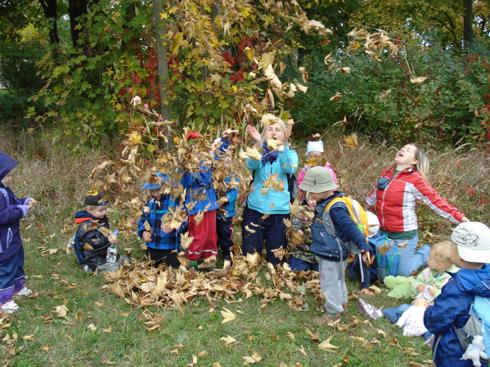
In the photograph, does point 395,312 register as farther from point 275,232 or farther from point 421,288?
point 275,232

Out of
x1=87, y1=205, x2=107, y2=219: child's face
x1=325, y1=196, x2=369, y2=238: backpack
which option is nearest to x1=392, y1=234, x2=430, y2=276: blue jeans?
x1=325, y1=196, x2=369, y2=238: backpack

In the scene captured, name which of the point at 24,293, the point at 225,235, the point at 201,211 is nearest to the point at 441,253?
the point at 201,211

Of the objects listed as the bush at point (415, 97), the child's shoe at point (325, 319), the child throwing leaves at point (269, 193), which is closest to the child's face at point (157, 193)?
the child throwing leaves at point (269, 193)

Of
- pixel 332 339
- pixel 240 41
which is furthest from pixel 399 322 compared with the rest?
pixel 240 41

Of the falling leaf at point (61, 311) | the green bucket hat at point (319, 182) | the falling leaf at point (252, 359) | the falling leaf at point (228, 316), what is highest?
the green bucket hat at point (319, 182)

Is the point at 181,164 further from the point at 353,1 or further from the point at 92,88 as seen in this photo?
the point at 353,1

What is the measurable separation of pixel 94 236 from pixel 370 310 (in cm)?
306

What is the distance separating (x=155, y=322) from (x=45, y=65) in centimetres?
612

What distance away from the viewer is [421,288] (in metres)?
4.71

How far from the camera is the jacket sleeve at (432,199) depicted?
521 centimetres

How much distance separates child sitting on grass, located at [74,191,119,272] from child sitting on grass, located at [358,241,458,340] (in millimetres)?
2811

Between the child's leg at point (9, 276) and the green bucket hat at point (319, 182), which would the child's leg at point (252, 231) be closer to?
the green bucket hat at point (319, 182)

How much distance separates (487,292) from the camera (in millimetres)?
2764

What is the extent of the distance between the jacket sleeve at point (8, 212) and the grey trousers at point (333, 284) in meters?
2.77
